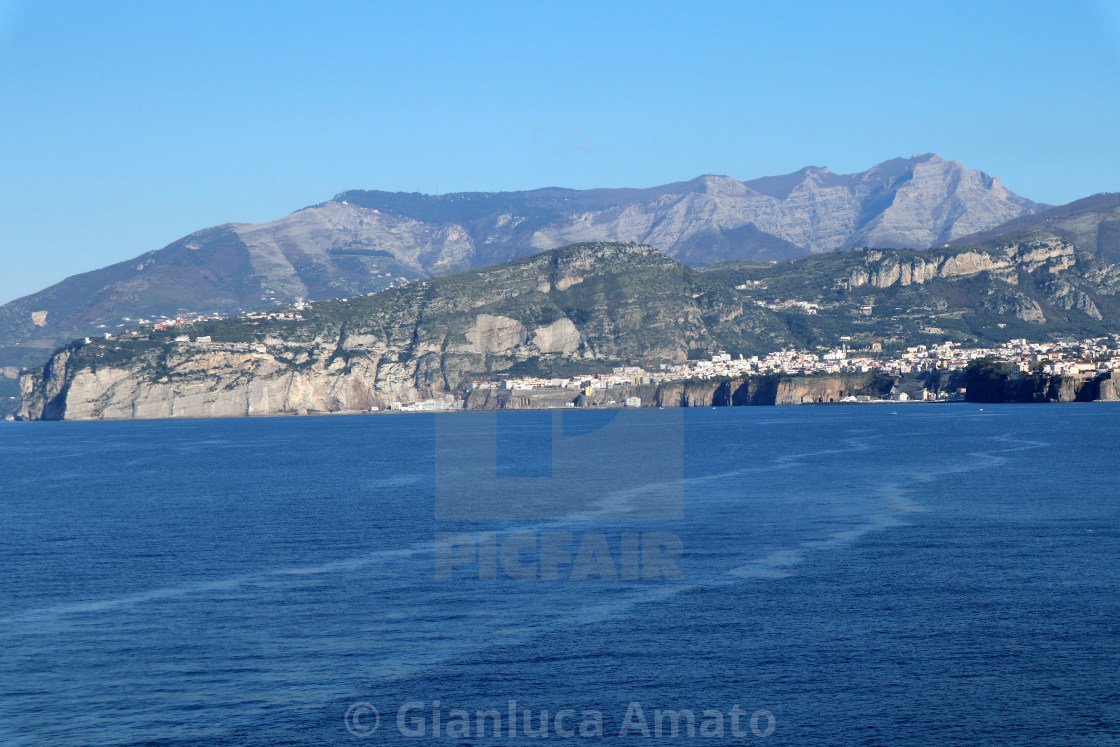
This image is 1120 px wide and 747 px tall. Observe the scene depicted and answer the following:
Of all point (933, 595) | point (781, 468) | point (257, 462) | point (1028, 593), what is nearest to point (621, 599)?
point (933, 595)

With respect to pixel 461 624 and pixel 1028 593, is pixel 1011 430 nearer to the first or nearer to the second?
pixel 1028 593

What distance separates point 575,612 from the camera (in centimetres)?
3369

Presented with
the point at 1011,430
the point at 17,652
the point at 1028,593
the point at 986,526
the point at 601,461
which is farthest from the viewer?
the point at 1011,430

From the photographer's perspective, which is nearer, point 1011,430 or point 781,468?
point 781,468

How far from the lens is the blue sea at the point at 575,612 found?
24.9 meters

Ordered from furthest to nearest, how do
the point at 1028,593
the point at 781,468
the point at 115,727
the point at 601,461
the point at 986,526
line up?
the point at 601,461
the point at 781,468
the point at 986,526
the point at 1028,593
the point at 115,727

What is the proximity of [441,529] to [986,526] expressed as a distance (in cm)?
2556

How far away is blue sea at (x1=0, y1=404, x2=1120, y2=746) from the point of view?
24.9m

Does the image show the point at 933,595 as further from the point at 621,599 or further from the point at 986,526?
the point at 986,526

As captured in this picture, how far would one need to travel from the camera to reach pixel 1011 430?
113m

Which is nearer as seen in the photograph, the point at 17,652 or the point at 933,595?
the point at 17,652

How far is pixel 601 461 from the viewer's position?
3593 inches

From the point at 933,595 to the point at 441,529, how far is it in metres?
24.5

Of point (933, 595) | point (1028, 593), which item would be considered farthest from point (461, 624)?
point (1028, 593)
